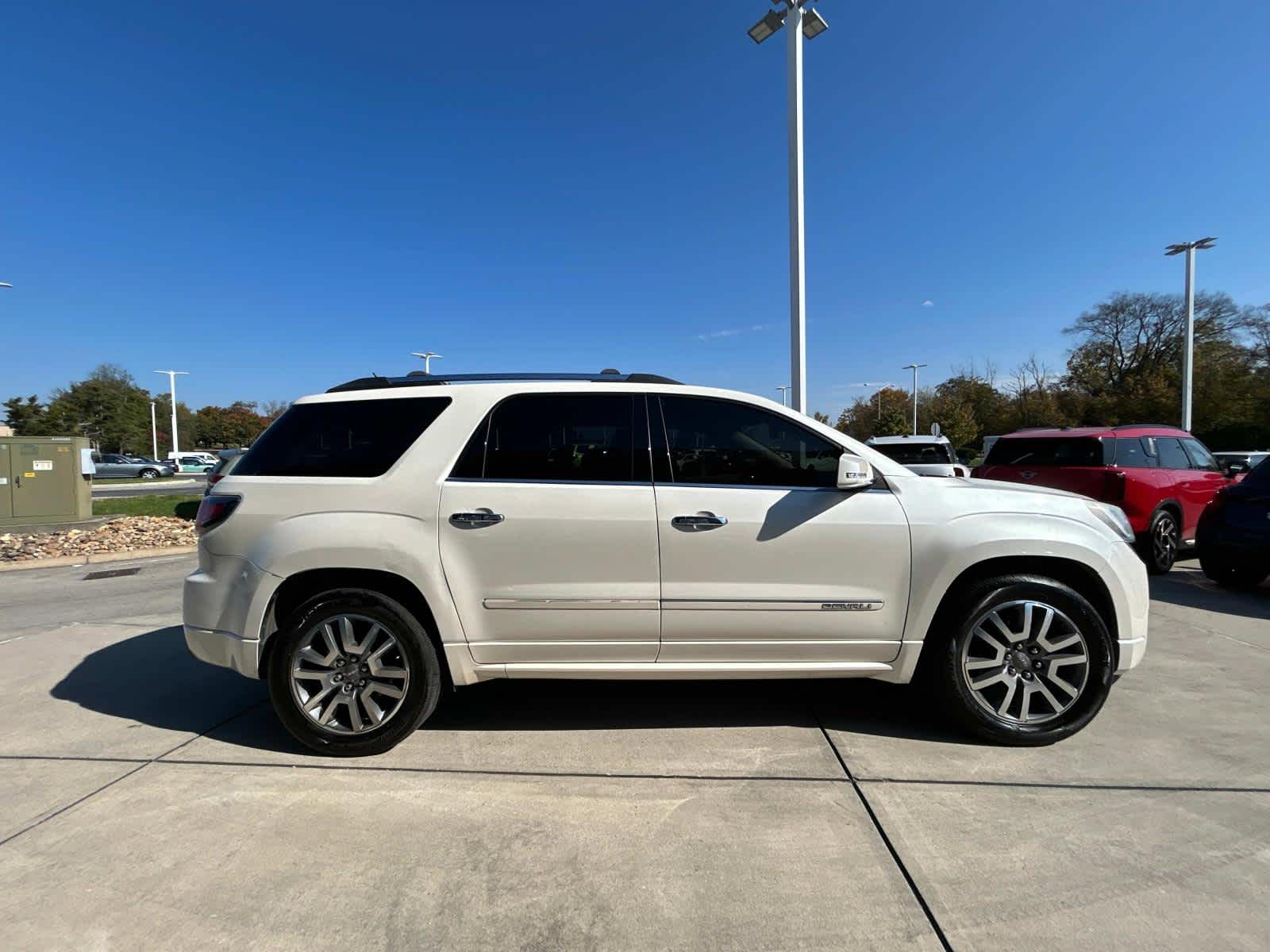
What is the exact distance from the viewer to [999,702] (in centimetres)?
332

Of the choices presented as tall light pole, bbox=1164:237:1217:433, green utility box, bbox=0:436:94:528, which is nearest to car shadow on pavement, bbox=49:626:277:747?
green utility box, bbox=0:436:94:528

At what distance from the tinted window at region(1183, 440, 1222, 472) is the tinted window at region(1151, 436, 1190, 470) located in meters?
0.13

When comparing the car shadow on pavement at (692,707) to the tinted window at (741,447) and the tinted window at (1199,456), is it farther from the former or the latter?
the tinted window at (1199,456)

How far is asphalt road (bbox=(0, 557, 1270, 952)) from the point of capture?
212 cm

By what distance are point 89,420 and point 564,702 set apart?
7112cm

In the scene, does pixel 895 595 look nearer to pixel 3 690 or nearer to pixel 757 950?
pixel 757 950

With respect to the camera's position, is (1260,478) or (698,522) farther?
(1260,478)

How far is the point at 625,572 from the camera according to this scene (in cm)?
317

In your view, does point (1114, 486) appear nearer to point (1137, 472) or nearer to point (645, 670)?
point (1137, 472)

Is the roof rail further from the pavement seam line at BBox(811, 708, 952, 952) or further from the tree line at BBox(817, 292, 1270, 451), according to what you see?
the tree line at BBox(817, 292, 1270, 451)

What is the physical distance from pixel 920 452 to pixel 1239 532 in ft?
16.8

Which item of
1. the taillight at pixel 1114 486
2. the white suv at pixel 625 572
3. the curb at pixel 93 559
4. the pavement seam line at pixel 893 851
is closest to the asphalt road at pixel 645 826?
the pavement seam line at pixel 893 851

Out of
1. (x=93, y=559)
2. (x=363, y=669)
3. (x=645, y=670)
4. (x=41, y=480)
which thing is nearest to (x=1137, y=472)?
(x=645, y=670)

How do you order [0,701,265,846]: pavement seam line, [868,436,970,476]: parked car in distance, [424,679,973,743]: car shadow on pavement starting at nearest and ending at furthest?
1. [0,701,265,846]: pavement seam line
2. [424,679,973,743]: car shadow on pavement
3. [868,436,970,476]: parked car in distance
